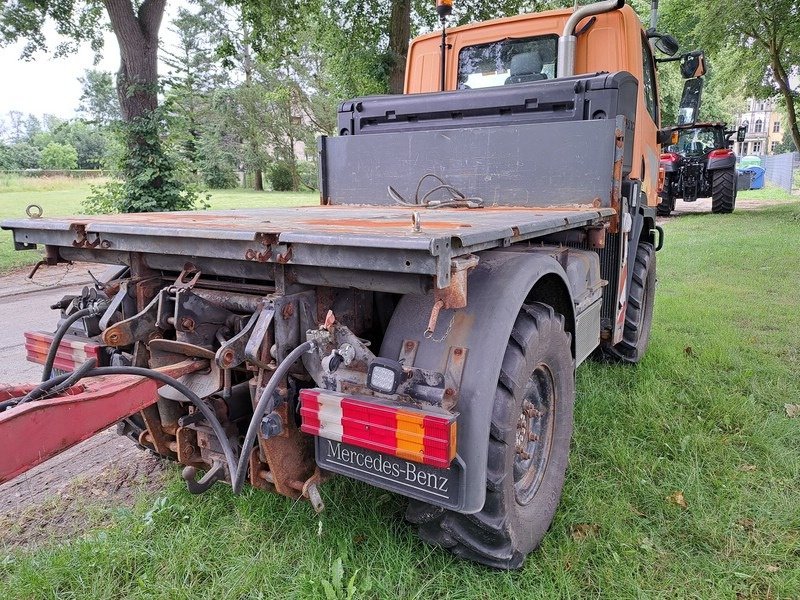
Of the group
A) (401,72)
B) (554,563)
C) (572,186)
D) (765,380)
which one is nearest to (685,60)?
(572,186)

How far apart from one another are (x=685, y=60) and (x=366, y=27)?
868 cm

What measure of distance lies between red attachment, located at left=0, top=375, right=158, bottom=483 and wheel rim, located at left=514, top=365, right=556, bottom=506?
151 cm

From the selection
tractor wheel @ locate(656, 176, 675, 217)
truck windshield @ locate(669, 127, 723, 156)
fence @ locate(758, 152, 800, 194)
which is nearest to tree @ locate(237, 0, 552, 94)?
tractor wheel @ locate(656, 176, 675, 217)

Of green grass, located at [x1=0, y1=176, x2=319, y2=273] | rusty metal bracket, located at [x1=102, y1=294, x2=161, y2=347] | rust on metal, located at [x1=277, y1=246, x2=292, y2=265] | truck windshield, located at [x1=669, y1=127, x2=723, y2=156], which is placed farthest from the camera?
green grass, located at [x1=0, y1=176, x2=319, y2=273]

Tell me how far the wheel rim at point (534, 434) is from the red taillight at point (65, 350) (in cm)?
183

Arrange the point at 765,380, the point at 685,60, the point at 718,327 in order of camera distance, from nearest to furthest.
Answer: the point at 765,380 → the point at 685,60 → the point at 718,327

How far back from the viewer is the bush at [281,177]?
40375 mm

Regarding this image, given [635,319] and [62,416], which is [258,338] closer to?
[62,416]

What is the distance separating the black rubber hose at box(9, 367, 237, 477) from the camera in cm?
188

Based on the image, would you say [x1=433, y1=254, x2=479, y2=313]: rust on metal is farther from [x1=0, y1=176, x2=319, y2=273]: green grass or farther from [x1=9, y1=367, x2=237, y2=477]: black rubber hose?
[x1=0, y1=176, x2=319, y2=273]: green grass

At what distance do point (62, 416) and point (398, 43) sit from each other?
38.9 ft

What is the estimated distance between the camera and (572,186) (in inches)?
144

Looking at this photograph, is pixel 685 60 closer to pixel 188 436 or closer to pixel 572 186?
pixel 572 186

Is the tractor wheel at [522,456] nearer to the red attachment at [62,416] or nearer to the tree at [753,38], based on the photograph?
the red attachment at [62,416]
